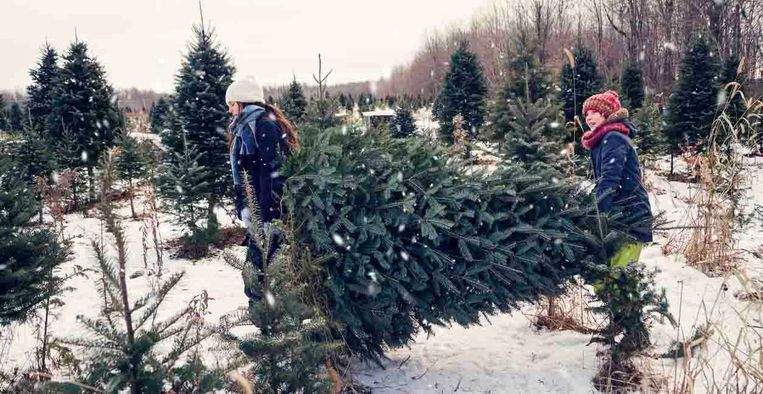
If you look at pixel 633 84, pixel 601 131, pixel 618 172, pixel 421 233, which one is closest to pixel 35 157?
pixel 421 233

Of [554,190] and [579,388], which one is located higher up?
[554,190]

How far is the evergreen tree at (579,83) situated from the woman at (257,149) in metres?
11.3

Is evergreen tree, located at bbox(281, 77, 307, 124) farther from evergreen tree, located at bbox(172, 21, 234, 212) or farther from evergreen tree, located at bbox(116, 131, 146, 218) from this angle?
evergreen tree, located at bbox(172, 21, 234, 212)

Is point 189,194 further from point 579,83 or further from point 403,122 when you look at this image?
point 579,83

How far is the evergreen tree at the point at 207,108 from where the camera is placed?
8.40 meters

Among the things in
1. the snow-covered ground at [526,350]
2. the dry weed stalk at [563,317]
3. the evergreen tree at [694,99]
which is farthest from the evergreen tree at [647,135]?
the dry weed stalk at [563,317]

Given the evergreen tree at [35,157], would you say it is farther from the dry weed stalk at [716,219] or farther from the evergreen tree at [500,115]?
the dry weed stalk at [716,219]

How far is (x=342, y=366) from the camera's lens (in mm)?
3326

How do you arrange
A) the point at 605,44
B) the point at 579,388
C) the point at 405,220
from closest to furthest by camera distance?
the point at 405,220, the point at 579,388, the point at 605,44

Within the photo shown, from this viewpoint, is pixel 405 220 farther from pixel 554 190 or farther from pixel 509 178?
pixel 554 190

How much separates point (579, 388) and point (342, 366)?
1.58 metres

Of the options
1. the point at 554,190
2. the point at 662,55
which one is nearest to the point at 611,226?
the point at 554,190

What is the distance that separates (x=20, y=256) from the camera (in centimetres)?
329

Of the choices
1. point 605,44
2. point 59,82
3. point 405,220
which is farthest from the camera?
point 605,44
